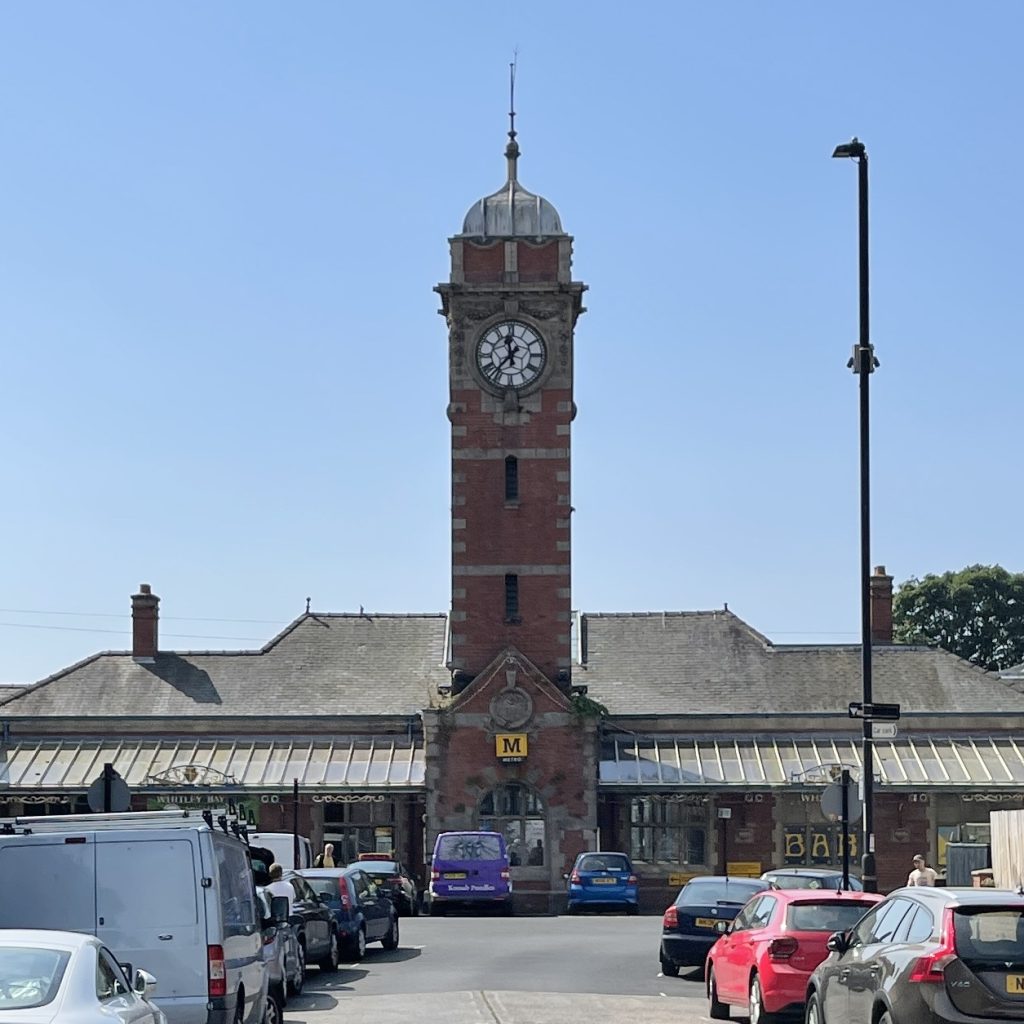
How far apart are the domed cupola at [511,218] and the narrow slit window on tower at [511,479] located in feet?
21.3

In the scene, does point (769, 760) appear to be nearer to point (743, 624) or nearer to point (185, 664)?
point (743, 624)

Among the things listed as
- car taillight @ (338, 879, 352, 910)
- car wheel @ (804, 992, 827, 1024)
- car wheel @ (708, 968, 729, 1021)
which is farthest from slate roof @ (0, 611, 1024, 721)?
car wheel @ (804, 992, 827, 1024)

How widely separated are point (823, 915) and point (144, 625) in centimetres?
4350

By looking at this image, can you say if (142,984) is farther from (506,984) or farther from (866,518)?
(866,518)

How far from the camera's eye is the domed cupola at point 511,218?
185ft

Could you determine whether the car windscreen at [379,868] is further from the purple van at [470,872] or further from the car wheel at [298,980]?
the car wheel at [298,980]

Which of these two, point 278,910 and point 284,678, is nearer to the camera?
point 278,910

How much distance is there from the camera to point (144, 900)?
1538cm

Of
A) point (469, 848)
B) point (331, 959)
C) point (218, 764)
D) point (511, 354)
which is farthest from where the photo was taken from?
point (218, 764)

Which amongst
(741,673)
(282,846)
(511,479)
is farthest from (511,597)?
(282,846)

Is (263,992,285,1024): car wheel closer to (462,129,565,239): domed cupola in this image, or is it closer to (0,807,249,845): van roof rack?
(0,807,249,845): van roof rack

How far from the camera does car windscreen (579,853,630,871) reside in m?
45.6

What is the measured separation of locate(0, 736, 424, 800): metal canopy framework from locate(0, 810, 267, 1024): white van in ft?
128

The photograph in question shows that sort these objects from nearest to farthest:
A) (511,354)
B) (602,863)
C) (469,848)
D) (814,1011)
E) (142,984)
→ (142,984)
(814,1011)
(469,848)
(602,863)
(511,354)
